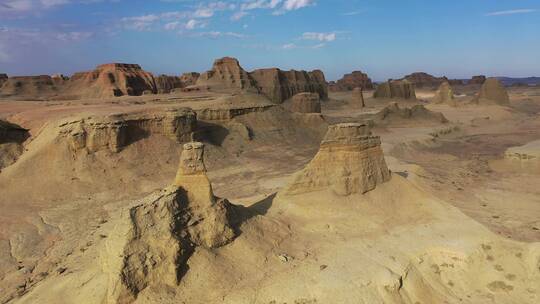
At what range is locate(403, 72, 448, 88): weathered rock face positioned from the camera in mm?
107031

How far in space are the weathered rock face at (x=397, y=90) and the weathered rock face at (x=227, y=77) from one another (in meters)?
22.2

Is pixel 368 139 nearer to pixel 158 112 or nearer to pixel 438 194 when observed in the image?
pixel 438 194

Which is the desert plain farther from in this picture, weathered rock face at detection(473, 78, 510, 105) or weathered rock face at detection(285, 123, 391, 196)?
weathered rock face at detection(473, 78, 510, 105)

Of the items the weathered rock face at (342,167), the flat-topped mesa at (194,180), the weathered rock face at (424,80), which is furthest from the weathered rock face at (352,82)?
the flat-topped mesa at (194,180)

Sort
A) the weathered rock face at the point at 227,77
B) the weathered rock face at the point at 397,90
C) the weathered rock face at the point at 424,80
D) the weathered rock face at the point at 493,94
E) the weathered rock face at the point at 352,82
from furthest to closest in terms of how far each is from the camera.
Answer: the weathered rock face at the point at 424,80 → the weathered rock face at the point at 352,82 → the weathered rock face at the point at 397,90 → the weathered rock face at the point at 493,94 → the weathered rock face at the point at 227,77

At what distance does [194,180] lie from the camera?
1105 centimetres

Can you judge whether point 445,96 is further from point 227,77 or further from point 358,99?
point 227,77

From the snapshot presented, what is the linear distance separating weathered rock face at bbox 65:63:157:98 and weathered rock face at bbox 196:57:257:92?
7026 mm

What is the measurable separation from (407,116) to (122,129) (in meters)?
30.4

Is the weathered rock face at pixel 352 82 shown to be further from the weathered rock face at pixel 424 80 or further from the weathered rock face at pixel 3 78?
the weathered rock face at pixel 3 78

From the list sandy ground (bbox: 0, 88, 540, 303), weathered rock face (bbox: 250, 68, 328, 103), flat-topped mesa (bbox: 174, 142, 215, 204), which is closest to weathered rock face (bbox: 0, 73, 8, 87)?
sandy ground (bbox: 0, 88, 540, 303)

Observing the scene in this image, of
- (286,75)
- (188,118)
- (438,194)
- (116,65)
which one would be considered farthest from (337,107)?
(438,194)

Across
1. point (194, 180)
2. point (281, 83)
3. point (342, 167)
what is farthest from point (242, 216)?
point (281, 83)

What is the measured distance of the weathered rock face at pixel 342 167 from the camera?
13.8 m
